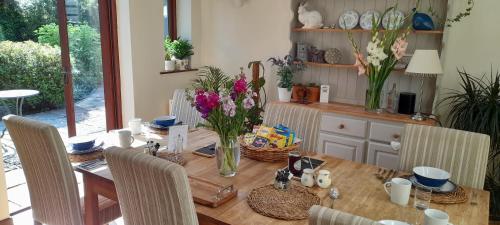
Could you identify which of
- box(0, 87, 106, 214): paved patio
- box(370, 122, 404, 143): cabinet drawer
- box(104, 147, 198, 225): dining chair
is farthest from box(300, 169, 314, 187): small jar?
box(0, 87, 106, 214): paved patio

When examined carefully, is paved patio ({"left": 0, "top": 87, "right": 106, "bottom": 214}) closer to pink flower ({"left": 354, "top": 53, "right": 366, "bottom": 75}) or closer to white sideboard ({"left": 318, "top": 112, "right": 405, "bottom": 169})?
white sideboard ({"left": 318, "top": 112, "right": 405, "bottom": 169})

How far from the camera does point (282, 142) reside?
1945mm

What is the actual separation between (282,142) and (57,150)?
1.07 meters

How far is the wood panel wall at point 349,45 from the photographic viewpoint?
123 inches

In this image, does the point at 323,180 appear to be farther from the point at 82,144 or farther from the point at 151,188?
the point at 82,144

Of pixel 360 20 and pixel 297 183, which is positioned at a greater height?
pixel 360 20

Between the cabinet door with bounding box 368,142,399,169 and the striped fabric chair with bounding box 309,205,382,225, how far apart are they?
89.8 inches

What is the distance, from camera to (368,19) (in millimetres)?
3223

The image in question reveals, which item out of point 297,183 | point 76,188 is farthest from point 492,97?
point 76,188

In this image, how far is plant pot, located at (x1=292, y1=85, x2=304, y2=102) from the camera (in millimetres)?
3539

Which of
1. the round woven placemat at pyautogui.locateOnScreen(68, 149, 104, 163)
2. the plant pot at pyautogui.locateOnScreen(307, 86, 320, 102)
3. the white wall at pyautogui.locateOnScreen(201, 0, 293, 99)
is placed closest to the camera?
the round woven placemat at pyautogui.locateOnScreen(68, 149, 104, 163)

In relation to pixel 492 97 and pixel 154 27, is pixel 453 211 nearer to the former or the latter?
pixel 492 97

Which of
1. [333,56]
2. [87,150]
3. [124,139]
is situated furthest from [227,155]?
[333,56]

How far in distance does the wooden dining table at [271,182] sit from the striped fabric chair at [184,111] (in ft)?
2.26
